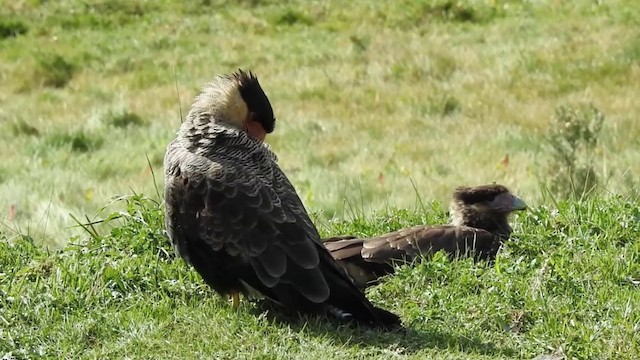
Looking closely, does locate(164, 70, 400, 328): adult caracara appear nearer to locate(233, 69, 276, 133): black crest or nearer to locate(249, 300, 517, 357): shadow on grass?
locate(249, 300, 517, 357): shadow on grass

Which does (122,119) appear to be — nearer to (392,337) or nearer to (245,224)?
(245,224)

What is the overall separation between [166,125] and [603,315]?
28.3 feet

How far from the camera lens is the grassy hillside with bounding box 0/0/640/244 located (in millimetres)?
10180

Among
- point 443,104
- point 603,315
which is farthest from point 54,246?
point 443,104

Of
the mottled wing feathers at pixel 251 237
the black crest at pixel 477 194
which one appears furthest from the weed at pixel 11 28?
the mottled wing feathers at pixel 251 237

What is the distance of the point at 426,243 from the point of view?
19.1 ft

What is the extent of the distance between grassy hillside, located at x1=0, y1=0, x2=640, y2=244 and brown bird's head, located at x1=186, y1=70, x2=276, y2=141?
6.03 feet

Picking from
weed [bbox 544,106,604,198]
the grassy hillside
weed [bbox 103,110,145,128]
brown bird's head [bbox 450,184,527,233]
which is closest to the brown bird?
brown bird's head [bbox 450,184,527,233]

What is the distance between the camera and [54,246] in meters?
7.12

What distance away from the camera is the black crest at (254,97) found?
5.59 meters

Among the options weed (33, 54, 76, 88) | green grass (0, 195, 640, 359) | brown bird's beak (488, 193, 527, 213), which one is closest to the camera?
green grass (0, 195, 640, 359)

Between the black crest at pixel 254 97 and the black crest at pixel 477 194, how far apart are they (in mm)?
1598

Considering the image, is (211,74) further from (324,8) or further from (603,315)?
(603,315)

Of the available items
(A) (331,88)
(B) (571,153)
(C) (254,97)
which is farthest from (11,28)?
(C) (254,97)
